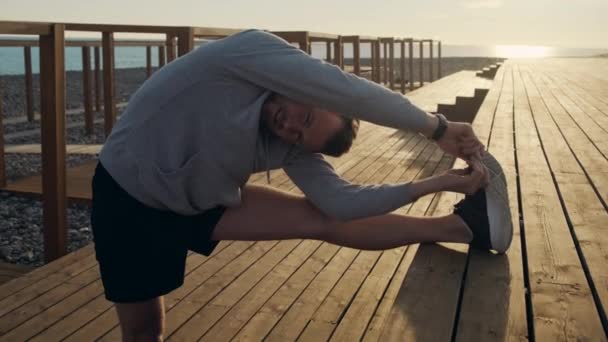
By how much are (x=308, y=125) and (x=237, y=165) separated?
0.78ft

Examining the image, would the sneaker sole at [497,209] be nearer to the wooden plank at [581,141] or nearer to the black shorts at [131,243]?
the wooden plank at [581,141]

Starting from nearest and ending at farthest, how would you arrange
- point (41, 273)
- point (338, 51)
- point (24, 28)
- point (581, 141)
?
point (41, 273) < point (24, 28) < point (581, 141) < point (338, 51)

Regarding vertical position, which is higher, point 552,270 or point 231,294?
point 552,270

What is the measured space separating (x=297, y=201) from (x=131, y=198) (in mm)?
574

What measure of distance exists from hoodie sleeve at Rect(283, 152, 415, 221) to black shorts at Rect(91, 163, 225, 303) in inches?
17.1

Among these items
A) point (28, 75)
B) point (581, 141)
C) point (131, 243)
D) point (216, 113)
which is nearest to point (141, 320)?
point (131, 243)

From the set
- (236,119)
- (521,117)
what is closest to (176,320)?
(236,119)

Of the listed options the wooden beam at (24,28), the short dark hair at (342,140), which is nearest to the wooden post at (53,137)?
the wooden beam at (24,28)

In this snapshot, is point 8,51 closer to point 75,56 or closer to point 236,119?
point 75,56

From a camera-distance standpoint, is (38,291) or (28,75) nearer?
(38,291)

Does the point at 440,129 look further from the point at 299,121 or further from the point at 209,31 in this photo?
the point at 209,31

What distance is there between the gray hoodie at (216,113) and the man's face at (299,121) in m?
0.05

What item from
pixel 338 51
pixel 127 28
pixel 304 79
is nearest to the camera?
pixel 304 79

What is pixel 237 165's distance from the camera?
2.04 m
